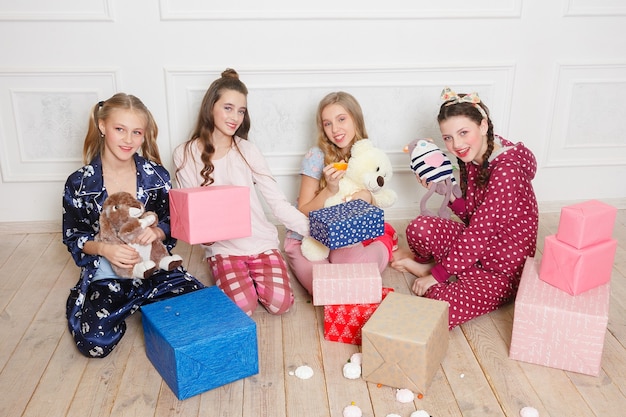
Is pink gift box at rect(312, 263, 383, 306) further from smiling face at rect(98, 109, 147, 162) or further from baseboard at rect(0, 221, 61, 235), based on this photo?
baseboard at rect(0, 221, 61, 235)

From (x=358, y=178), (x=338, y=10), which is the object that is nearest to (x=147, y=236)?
(x=358, y=178)

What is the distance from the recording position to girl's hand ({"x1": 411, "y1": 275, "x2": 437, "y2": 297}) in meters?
2.30

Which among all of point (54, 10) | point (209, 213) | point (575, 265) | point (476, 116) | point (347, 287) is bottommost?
point (347, 287)

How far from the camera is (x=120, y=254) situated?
80.2 inches

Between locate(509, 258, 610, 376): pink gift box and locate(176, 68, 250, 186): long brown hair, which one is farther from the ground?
locate(176, 68, 250, 186): long brown hair

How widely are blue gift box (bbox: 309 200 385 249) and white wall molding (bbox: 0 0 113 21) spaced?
4.40ft

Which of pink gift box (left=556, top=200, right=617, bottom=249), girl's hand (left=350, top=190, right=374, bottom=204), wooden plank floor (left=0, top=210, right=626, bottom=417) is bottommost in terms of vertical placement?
wooden plank floor (left=0, top=210, right=626, bottom=417)

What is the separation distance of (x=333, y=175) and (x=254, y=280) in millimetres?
505

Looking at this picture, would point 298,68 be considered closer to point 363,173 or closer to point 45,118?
point 363,173

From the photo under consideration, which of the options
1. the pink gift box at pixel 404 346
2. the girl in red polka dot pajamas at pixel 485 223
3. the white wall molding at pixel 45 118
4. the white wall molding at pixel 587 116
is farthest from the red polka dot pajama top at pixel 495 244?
the white wall molding at pixel 45 118

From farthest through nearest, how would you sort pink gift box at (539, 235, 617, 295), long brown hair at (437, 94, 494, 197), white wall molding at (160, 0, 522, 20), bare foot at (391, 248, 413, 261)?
white wall molding at (160, 0, 522, 20)
bare foot at (391, 248, 413, 261)
long brown hair at (437, 94, 494, 197)
pink gift box at (539, 235, 617, 295)

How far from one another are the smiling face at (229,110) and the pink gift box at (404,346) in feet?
2.97

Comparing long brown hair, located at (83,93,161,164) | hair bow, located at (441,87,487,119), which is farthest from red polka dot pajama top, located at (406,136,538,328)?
long brown hair, located at (83,93,161,164)

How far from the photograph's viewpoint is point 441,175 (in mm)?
2438
